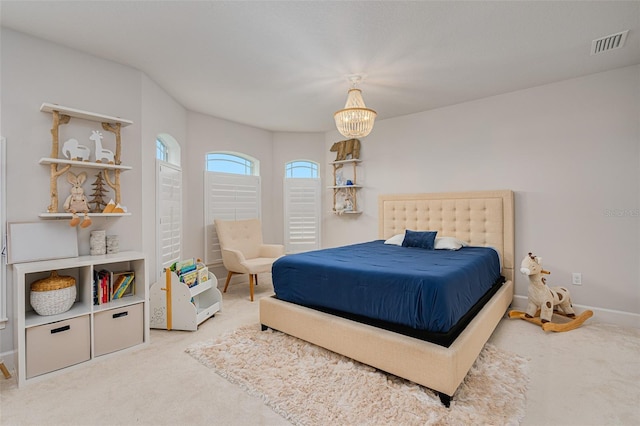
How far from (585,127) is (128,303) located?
4.74 meters

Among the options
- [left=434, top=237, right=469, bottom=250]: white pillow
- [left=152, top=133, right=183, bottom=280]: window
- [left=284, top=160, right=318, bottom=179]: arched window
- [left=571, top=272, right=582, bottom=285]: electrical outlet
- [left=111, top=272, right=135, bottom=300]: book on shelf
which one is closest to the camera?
[left=111, top=272, right=135, bottom=300]: book on shelf

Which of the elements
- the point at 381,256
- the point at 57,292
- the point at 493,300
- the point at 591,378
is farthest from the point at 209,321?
the point at 591,378

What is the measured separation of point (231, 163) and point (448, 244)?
3483mm

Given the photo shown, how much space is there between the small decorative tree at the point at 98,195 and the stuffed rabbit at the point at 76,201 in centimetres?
11

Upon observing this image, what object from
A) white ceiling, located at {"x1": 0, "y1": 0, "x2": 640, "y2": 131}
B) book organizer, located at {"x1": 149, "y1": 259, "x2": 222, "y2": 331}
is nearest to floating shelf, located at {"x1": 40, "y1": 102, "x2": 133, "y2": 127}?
white ceiling, located at {"x1": 0, "y1": 0, "x2": 640, "y2": 131}

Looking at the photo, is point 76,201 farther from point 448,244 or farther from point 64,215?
point 448,244

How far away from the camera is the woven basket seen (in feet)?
7.11

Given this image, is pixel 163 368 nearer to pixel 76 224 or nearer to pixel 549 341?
pixel 76 224

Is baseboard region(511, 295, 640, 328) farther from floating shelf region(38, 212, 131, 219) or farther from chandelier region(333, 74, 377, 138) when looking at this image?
floating shelf region(38, 212, 131, 219)

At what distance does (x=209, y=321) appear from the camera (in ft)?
10.2

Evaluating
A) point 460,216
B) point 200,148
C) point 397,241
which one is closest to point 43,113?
point 200,148

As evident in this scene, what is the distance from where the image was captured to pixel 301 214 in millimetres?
5324

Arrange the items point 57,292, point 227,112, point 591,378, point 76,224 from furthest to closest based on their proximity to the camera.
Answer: point 227,112 < point 76,224 < point 57,292 < point 591,378

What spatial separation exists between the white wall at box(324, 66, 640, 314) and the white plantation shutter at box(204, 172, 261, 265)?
95.2 inches
